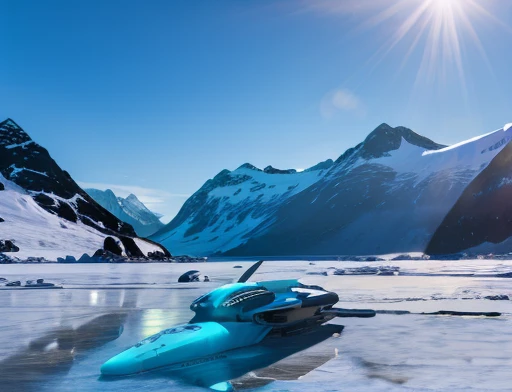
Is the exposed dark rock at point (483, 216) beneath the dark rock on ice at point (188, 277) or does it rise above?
above

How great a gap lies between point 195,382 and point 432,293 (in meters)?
21.8

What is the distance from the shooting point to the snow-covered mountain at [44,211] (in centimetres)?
10034

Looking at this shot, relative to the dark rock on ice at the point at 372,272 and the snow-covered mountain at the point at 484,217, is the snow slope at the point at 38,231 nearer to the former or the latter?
the dark rock on ice at the point at 372,272

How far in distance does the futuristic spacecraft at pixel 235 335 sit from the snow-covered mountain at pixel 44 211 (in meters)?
78.2

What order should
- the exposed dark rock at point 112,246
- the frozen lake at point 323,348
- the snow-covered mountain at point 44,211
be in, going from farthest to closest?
the exposed dark rock at point 112,246
the snow-covered mountain at point 44,211
the frozen lake at point 323,348

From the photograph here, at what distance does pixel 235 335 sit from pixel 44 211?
120 metres

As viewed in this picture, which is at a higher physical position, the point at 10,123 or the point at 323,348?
the point at 10,123

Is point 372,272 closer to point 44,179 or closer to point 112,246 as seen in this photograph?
point 112,246

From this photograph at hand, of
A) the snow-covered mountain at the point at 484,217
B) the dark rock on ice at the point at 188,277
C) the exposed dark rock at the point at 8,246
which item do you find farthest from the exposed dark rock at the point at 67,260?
the snow-covered mountain at the point at 484,217

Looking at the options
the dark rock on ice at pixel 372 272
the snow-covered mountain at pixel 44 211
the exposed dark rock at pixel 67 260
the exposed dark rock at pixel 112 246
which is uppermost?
the snow-covered mountain at pixel 44 211

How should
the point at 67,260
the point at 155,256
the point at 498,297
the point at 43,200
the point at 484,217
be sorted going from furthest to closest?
the point at 484,217 < the point at 43,200 < the point at 155,256 < the point at 67,260 < the point at 498,297

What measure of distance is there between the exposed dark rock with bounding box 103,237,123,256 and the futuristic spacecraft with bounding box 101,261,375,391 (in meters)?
90.9

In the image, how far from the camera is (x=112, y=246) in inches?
4190

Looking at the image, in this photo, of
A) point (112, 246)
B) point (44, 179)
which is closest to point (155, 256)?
point (112, 246)
